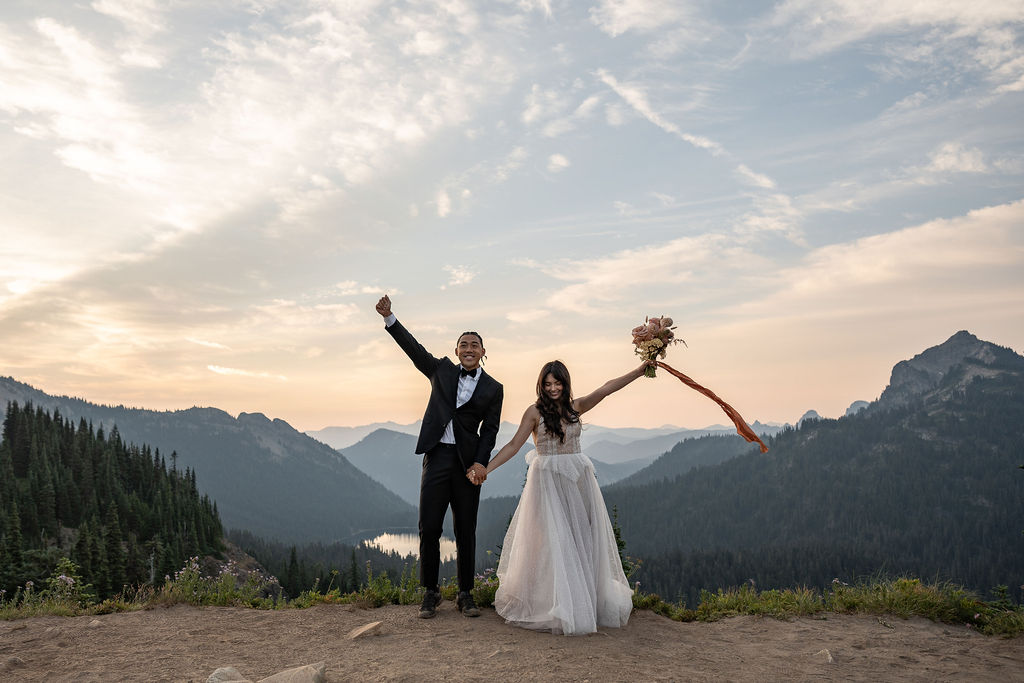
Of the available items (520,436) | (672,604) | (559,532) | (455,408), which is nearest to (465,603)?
(559,532)

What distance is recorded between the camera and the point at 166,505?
107 meters

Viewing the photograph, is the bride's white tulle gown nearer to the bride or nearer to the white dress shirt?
the bride

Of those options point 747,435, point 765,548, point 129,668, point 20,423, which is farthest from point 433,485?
point 765,548

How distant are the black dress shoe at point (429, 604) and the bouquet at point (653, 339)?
423 centimetres

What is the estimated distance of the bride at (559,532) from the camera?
7.98 metres

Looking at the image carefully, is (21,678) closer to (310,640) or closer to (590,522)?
(310,640)

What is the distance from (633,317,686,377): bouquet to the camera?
29.1 ft

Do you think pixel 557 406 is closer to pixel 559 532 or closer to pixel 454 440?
pixel 454 440

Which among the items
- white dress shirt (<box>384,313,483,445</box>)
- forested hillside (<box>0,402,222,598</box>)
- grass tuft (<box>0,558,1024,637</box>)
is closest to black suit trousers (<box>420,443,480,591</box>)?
white dress shirt (<box>384,313,483,445</box>)

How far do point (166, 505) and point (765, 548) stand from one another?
A: 421 ft

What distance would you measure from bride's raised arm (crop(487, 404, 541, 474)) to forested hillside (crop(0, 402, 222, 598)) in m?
77.9

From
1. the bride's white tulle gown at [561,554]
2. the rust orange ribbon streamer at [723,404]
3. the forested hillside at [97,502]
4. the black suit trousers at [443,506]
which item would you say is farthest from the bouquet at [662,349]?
the forested hillside at [97,502]

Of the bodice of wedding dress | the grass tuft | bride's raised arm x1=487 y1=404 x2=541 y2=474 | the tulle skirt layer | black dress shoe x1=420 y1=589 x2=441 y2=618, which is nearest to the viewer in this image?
the tulle skirt layer

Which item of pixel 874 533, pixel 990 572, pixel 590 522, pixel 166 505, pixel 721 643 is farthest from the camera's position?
pixel 874 533
